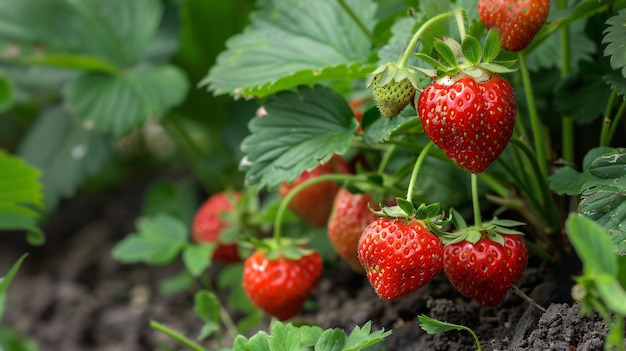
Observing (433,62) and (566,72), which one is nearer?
(433,62)

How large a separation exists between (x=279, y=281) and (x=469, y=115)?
48cm

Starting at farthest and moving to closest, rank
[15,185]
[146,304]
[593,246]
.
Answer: [146,304] < [15,185] < [593,246]

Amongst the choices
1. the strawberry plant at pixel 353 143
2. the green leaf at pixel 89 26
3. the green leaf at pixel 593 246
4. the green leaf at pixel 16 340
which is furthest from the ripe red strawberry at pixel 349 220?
the green leaf at pixel 89 26

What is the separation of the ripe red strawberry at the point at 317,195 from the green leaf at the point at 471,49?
0.50 meters

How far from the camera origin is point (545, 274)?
1063 millimetres

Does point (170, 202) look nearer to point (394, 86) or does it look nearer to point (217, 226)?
point (217, 226)

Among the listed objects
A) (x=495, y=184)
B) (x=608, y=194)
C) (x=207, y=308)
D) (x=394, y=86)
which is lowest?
(x=207, y=308)

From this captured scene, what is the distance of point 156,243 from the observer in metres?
1.52

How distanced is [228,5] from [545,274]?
44.0 inches

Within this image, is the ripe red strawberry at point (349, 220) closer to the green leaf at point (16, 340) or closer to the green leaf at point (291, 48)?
the green leaf at point (291, 48)

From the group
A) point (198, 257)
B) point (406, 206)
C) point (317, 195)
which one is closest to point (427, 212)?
point (406, 206)

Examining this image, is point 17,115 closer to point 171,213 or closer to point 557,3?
point 171,213

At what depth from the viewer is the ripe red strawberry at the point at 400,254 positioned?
86 centimetres

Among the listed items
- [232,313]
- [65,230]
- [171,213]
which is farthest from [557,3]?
[65,230]
